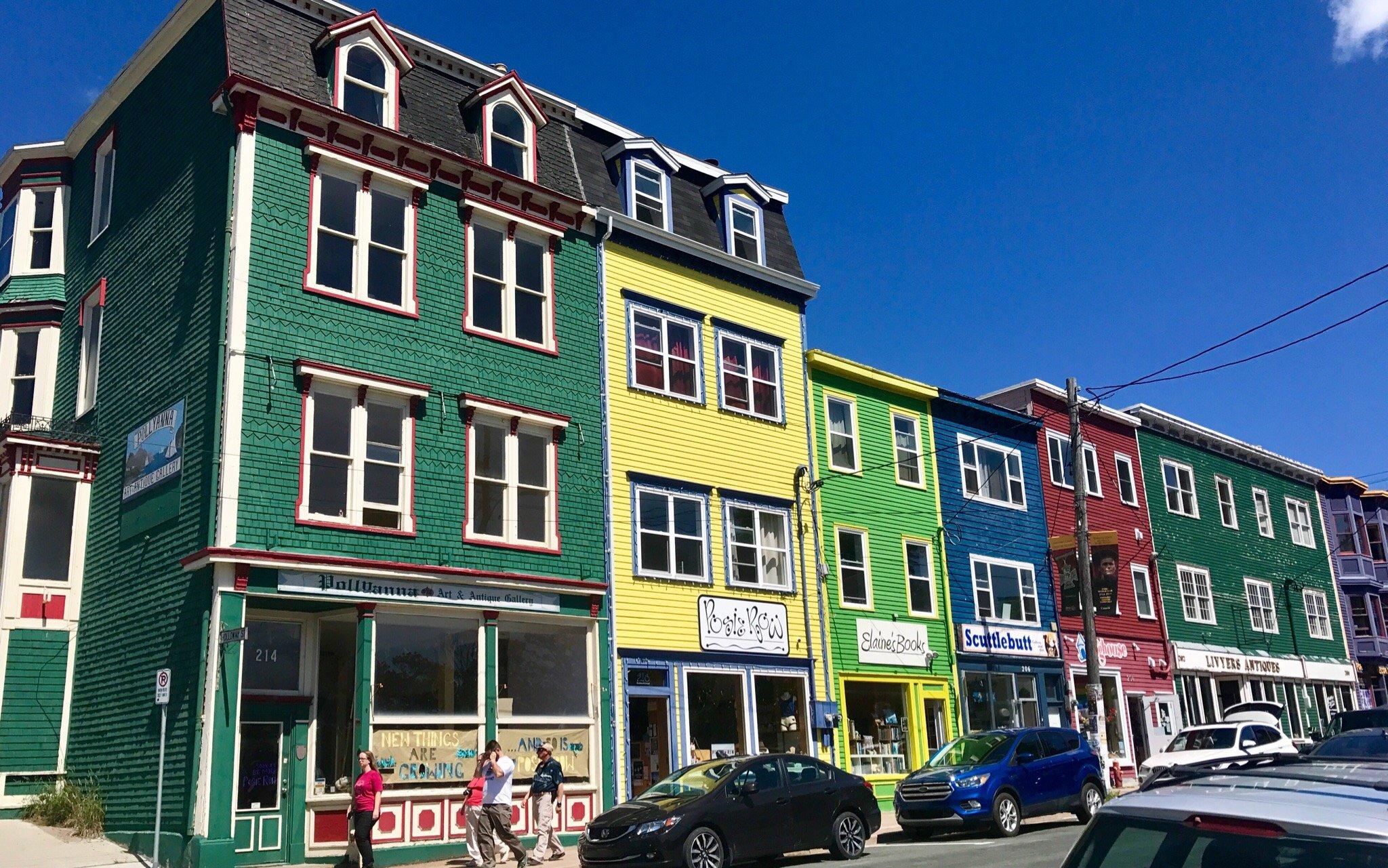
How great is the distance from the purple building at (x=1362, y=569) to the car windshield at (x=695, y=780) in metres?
40.2

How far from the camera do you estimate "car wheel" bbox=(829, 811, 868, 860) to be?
58.4 ft

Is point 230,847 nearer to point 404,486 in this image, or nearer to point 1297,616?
point 404,486

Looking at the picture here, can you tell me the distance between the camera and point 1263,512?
151ft

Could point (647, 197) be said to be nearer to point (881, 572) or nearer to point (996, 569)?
point (881, 572)

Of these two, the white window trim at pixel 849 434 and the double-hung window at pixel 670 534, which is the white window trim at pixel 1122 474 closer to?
the white window trim at pixel 849 434

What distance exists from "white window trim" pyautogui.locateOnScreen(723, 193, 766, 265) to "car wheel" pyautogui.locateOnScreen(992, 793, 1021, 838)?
1295 cm

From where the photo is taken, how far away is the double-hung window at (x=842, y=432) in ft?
95.0

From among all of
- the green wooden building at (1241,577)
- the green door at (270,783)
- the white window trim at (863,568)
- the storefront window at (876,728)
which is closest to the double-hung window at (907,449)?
the white window trim at (863,568)

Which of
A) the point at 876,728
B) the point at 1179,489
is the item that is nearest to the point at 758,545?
the point at 876,728

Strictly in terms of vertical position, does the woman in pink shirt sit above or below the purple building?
below

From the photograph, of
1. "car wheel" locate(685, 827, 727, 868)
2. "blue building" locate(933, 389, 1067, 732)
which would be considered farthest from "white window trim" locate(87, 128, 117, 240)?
"blue building" locate(933, 389, 1067, 732)

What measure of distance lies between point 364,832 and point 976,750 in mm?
10720

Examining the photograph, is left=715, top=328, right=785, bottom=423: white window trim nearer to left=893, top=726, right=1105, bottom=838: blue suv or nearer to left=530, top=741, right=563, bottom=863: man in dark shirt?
left=893, top=726, right=1105, bottom=838: blue suv

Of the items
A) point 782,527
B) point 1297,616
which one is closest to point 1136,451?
point 1297,616
